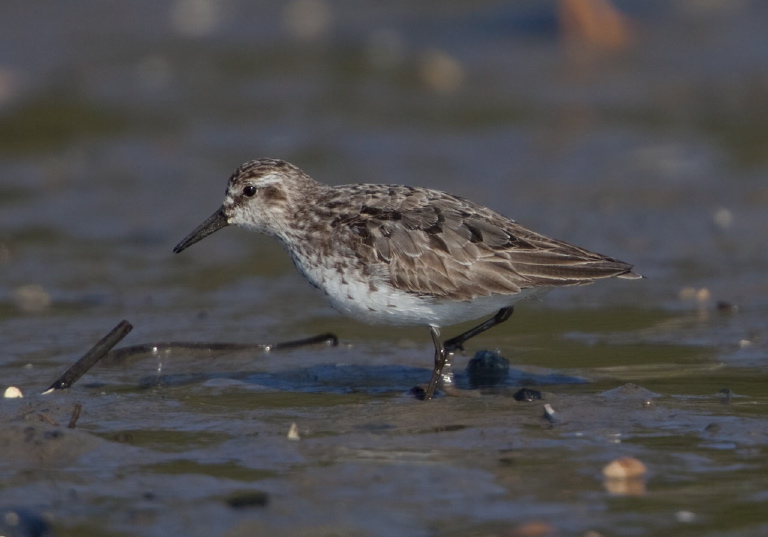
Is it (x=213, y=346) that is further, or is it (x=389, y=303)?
(x=213, y=346)

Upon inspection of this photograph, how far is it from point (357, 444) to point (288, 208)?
2307mm

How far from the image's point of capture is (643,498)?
5500 mm

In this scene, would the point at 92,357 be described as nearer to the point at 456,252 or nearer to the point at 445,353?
the point at 445,353

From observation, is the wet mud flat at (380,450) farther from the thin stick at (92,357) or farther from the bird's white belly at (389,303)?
the bird's white belly at (389,303)

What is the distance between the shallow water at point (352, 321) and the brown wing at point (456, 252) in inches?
28.2

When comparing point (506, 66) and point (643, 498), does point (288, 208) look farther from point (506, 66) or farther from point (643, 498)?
point (506, 66)

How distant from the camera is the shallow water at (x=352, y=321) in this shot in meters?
5.72

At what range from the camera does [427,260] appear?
7543mm

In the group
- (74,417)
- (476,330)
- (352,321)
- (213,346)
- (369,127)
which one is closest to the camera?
(74,417)

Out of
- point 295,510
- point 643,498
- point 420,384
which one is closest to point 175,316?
point 420,384

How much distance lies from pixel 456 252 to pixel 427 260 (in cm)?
20

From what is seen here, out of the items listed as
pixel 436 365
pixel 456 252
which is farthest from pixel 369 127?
pixel 436 365

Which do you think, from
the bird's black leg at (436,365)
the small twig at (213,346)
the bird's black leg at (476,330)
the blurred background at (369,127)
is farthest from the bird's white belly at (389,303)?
the blurred background at (369,127)

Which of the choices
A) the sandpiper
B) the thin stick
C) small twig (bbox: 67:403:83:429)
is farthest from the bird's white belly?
small twig (bbox: 67:403:83:429)
